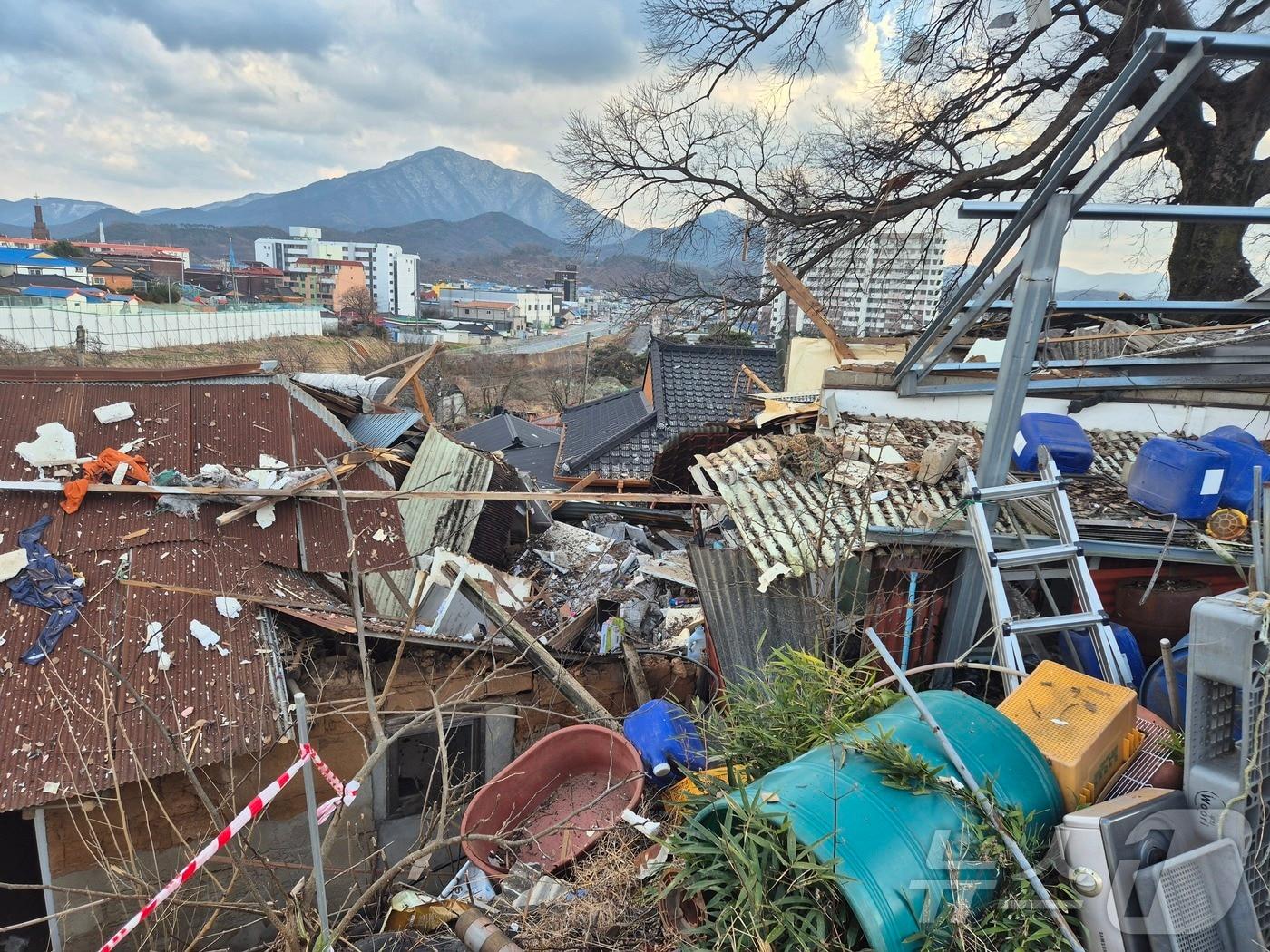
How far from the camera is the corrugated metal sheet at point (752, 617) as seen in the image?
17.9 ft

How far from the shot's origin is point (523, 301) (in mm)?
110625

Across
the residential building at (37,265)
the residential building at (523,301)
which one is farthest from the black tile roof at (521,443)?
the residential building at (523,301)

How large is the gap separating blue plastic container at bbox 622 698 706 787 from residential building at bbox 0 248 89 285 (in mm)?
78374

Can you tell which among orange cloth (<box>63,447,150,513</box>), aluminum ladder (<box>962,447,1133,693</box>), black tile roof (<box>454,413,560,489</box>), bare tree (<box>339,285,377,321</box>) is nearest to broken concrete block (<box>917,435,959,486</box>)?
aluminum ladder (<box>962,447,1133,693</box>)

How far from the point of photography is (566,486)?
42.9 feet

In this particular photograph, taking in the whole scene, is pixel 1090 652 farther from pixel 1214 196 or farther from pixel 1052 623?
pixel 1214 196

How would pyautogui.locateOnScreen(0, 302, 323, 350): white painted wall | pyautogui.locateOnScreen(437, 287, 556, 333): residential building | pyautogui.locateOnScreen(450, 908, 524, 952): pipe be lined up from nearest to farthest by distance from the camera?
1. pyautogui.locateOnScreen(450, 908, 524, 952): pipe
2. pyautogui.locateOnScreen(0, 302, 323, 350): white painted wall
3. pyautogui.locateOnScreen(437, 287, 556, 333): residential building

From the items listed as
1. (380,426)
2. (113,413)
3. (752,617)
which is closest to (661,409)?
(380,426)

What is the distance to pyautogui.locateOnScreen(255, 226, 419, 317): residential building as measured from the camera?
4875 inches

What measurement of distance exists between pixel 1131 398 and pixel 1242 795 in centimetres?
644

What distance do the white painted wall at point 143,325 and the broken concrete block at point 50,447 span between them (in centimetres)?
3342

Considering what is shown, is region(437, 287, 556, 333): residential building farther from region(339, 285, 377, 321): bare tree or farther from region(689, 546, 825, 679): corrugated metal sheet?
region(689, 546, 825, 679): corrugated metal sheet

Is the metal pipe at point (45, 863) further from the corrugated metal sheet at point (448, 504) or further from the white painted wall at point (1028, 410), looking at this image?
the white painted wall at point (1028, 410)

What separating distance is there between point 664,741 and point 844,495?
244 centimetres
